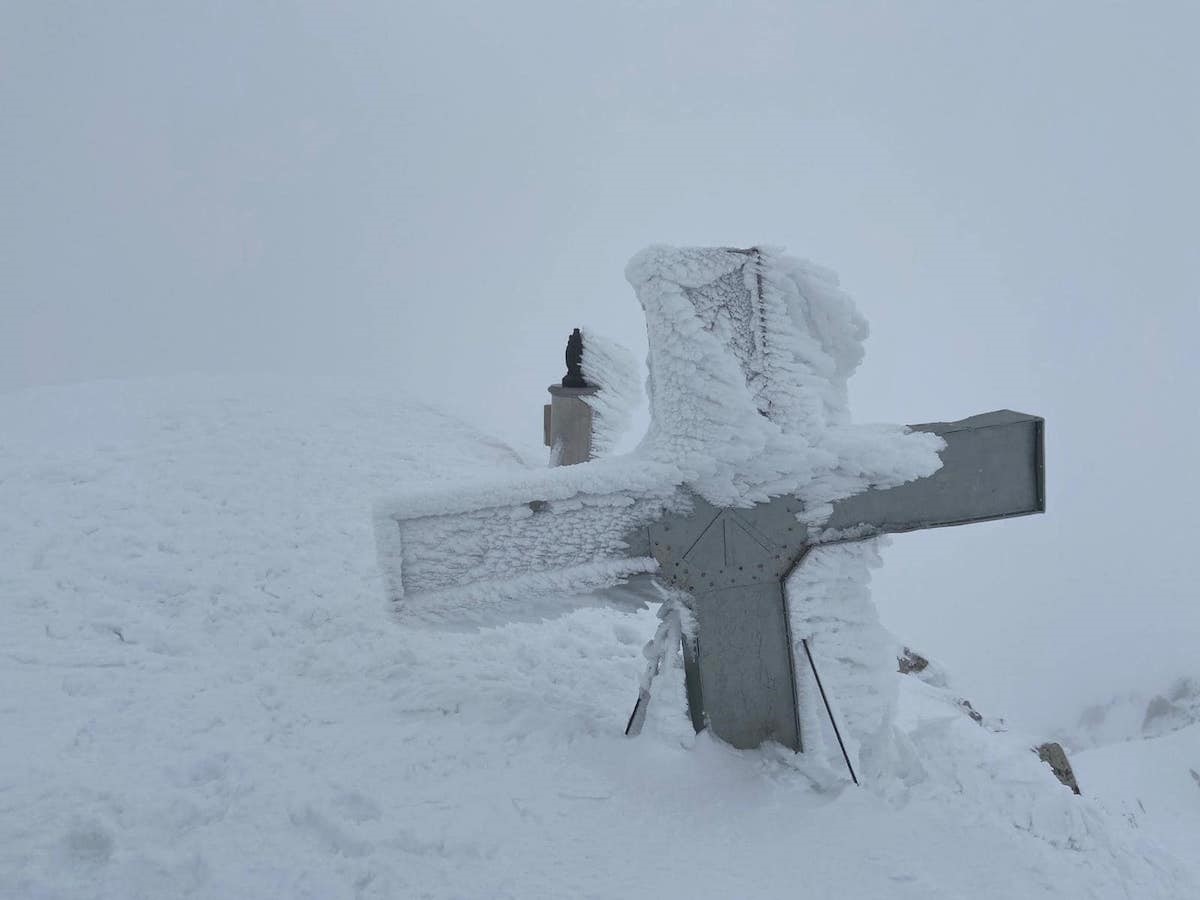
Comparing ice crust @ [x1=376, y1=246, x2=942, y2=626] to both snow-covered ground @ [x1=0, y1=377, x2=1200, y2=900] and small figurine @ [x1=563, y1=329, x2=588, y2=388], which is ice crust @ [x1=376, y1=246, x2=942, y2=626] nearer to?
snow-covered ground @ [x1=0, y1=377, x2=1200, y2=900]

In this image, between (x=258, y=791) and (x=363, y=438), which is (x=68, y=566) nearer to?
(x=258, y=791)

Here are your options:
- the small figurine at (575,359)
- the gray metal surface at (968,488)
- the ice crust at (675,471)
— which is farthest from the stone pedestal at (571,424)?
the gray metal surface at (968,488)

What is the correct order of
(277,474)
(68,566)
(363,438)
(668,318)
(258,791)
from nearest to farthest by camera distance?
(258,791) → (668,318) → (68,566) → (277,474) → (363,438)

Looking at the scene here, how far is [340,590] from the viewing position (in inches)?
178

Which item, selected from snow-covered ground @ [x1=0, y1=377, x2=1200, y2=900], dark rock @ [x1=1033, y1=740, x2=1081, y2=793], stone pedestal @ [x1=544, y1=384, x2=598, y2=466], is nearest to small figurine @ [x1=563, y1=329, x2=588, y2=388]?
stone pedestal @ [x1=544, y1=384, x2=598, y2=466]

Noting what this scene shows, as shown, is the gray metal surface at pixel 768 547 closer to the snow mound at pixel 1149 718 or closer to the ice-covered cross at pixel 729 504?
the ice-covered cross at pixel 729 504

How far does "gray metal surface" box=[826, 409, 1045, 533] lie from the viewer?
11.5 feet

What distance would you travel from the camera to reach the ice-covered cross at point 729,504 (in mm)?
3438

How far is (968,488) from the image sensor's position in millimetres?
3521

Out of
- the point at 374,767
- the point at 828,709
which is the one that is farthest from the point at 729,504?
the point at 374,767

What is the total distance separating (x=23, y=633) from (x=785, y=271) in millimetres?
3571

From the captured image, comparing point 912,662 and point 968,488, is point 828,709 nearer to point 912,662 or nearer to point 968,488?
point 968,488

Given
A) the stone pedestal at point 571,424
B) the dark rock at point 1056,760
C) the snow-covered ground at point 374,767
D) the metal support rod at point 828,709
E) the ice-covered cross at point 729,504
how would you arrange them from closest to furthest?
the snow-covered ground at point 374,767 < the metal support rod at point 828,709 < the ice-covered cross at point 729,504 < the dark rock at point 1056,760 < the stone pedestal at point 571,424

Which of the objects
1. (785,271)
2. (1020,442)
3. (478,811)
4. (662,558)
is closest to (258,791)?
(478,811)
